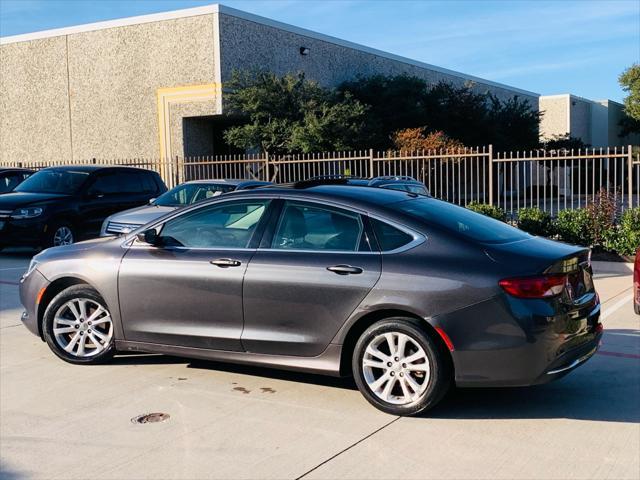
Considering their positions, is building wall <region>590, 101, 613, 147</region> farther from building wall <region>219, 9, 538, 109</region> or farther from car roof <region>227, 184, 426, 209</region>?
car roof <region>227, 184, 426, 209</region>

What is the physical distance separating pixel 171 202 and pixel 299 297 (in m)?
8.70

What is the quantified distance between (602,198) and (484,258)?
934 cm

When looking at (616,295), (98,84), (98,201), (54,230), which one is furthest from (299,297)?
(98,84)

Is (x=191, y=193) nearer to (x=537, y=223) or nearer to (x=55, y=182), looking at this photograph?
(x=55, y=182)

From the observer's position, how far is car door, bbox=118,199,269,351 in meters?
5.73

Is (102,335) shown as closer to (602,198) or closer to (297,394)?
(297,394)

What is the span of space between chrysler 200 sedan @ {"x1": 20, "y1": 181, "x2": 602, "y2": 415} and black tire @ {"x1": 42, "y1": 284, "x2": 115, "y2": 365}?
0.01 metres

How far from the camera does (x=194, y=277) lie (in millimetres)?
5855

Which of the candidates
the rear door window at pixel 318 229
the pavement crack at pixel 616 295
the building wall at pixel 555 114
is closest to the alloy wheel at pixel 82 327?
the rear door window at pixel 318 229

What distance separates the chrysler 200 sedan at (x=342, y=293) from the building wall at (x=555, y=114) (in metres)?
57.2

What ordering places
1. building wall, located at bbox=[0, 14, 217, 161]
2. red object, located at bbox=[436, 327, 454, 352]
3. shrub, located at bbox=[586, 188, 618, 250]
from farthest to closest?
building wall, located at bbox=[0, 14, 217, 161]
shrub, located at bbox=[586, 188, 618, 250]
red object, located at bbox=[436, 327, 454, 352]

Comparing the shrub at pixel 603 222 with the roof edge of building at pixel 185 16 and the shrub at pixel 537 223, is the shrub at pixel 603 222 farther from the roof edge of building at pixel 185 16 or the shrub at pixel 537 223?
the roof edge of building at pixel 185 16

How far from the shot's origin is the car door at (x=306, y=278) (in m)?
5.30

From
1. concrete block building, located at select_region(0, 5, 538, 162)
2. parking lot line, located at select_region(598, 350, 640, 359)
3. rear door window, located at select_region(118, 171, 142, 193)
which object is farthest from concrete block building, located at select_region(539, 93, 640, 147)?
parking lot line, located at select_region(598, 350, 640, 359)
